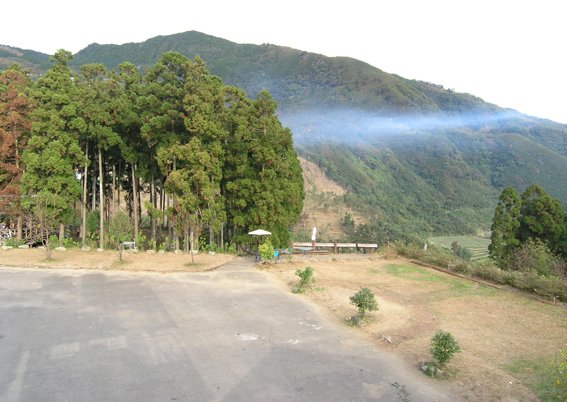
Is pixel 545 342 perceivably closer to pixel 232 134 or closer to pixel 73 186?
pixel 232 134

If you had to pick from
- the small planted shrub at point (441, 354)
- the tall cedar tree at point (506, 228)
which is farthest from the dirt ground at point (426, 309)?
the tall cedar tree at point (506, 228)

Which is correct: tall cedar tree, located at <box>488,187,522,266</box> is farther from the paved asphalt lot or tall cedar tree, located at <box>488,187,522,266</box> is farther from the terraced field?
the terraced field

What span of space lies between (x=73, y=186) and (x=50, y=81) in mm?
5140

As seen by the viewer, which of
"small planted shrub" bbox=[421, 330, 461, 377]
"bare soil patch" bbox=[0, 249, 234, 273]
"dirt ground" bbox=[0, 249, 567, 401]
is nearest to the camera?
"small planted shrub" bbox=[421, 330, 461, 377]

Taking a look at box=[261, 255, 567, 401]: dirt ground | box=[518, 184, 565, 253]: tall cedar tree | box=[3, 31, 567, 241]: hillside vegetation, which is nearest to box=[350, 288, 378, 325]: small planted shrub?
box=[261, 255, 567, 401]: dirt ground

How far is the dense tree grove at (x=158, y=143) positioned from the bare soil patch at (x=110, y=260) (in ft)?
3.59

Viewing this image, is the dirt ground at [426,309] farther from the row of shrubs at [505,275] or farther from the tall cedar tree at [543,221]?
the tall cedar tree at [543,221]

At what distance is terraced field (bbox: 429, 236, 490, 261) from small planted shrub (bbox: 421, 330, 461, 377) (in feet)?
183

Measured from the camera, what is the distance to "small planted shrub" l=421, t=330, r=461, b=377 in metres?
7.57

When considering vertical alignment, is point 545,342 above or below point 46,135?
below

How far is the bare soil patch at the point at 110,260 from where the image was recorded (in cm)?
1558

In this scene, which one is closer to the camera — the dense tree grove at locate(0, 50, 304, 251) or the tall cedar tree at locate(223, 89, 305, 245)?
the dense tree grove at locate(0, 50, 304, 251)

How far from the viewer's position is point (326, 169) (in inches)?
3278

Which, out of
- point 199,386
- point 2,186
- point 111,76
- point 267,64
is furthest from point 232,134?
point 267,64
